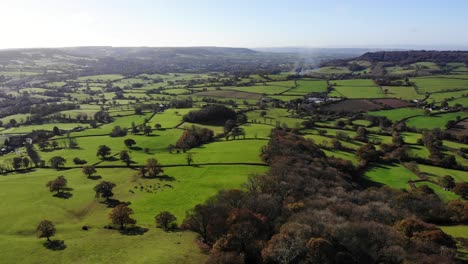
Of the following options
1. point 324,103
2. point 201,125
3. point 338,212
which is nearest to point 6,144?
point 201,125

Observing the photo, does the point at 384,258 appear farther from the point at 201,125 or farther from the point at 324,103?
the point at 324,103

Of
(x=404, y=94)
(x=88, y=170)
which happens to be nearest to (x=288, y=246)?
(x=88, y=170)

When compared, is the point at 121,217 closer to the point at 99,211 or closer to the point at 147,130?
the point at 99,211

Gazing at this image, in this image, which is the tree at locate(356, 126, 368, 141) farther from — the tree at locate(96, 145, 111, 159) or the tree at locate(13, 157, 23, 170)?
the tree at locate(13, 157, 23, 170)

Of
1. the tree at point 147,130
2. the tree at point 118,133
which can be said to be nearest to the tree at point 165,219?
the tree at point 147,130

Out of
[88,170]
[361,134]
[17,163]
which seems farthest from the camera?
[361,134]

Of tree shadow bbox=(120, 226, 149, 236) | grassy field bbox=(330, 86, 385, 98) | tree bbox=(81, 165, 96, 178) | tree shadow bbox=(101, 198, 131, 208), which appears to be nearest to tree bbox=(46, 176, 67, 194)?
tree bbox=(81, 165, 96, 178)

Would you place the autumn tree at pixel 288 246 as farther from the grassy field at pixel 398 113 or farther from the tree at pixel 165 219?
the grassy field at pixel 398 113
